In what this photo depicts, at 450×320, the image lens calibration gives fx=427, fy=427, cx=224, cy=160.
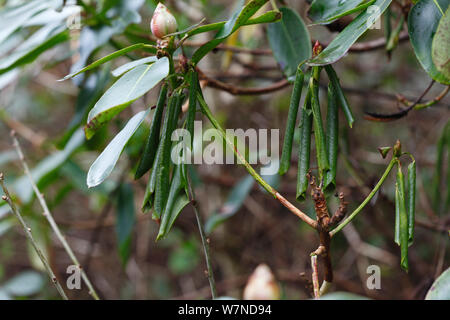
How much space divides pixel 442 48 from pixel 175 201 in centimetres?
29

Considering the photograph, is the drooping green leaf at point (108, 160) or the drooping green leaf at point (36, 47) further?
the drooping green leaf at point (36, 47)

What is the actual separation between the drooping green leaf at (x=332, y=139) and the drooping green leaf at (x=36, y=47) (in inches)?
18.8

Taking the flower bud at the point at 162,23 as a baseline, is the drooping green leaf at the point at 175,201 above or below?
below

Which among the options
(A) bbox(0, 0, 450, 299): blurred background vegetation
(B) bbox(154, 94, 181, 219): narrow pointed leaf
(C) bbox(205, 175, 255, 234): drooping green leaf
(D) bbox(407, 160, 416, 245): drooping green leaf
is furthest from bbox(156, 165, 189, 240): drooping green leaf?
(C) bbox(205, 175, 255, 234): drooping green leaf

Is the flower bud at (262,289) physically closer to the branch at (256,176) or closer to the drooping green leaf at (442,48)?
the branch at (256,176)

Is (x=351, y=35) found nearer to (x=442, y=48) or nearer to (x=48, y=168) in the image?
(x=442, y=48)

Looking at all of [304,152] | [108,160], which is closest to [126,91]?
[108,160]

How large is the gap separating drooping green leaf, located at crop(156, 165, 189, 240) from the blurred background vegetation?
366 millimetres

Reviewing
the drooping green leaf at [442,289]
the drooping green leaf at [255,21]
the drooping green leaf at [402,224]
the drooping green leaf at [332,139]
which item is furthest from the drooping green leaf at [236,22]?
the drooping green leaf at [442,289]

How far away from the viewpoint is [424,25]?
0.45 metres

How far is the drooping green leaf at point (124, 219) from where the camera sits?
0.91 metres

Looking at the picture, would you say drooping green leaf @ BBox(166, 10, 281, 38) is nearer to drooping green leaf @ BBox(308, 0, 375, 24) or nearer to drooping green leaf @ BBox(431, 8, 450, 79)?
drooping green leaf @ BBox(308, 0, 375, 24)

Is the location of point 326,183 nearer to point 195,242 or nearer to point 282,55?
point 282,55
